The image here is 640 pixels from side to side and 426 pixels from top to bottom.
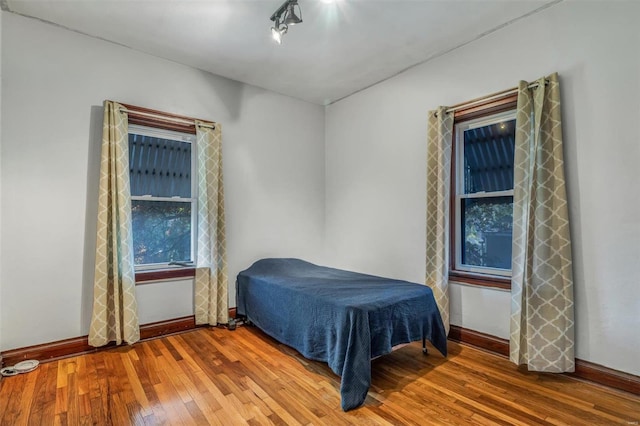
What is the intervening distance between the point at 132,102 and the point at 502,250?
11.8 ft

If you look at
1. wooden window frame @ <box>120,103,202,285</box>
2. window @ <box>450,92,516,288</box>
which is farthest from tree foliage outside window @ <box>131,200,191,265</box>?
window @ <box>450,92,516,288</box>

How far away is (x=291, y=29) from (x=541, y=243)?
2.57 metres

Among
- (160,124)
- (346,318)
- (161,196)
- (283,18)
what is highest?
(283,18)

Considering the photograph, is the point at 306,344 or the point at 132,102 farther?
the point at 132,102

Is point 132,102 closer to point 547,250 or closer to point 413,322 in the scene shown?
point 413,322

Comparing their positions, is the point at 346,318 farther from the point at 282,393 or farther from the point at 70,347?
the point at 70,347

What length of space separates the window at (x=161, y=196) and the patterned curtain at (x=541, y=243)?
3.03 meters

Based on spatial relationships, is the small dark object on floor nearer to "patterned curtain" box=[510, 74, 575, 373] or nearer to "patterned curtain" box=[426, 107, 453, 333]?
"patterned curtain" box=[426, 107, 453, 333]

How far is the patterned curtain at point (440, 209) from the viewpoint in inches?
113

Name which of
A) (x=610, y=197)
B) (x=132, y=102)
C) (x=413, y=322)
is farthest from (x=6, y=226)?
(x=610, y=197)

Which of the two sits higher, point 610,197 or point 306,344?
point 610,197

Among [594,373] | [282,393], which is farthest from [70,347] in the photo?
[594,373]

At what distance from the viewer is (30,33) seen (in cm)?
249

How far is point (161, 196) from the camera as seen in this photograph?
3180 millimetres
